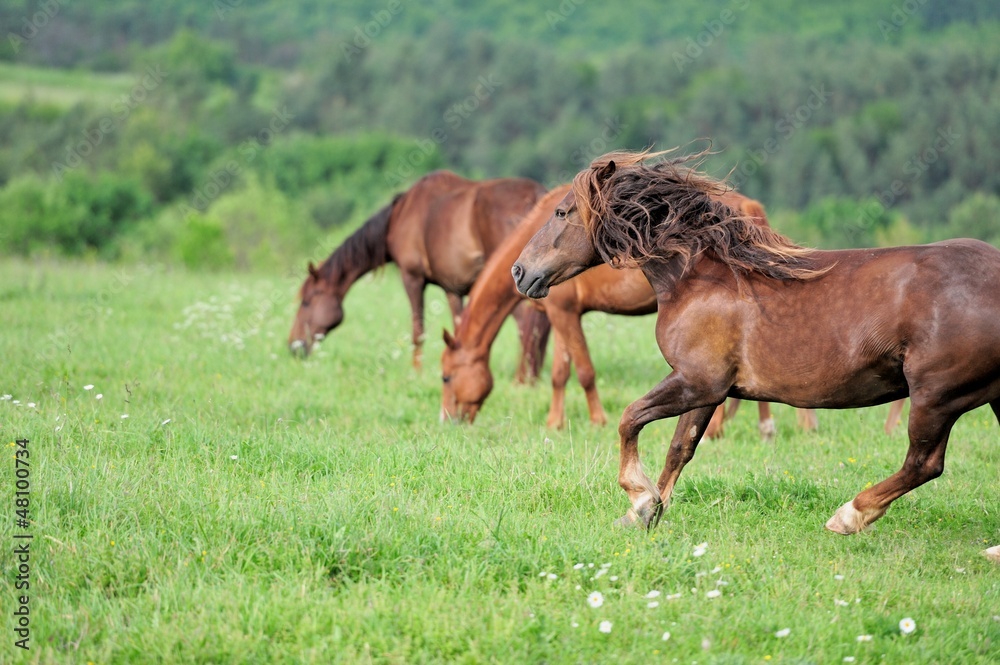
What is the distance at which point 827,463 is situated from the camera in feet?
22.2

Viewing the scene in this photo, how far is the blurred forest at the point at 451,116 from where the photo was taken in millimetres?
44625

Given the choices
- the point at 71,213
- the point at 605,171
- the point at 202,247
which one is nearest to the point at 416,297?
the point at 605,171

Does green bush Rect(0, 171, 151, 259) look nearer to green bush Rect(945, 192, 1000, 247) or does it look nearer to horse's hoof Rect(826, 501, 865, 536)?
horse's hoof Rect(826, 501, 865, 536)

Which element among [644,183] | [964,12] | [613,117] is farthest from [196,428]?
[964,12]

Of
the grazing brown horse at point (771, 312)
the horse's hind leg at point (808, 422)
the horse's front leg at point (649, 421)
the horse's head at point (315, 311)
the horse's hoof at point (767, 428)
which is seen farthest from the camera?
the horse's head at point (315, 311)

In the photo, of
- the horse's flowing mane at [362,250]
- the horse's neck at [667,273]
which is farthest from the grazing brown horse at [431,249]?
the horse's neck at [667,273]

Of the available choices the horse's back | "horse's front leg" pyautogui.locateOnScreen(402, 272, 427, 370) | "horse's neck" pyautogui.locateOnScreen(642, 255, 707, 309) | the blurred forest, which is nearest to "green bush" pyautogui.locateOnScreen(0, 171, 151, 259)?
the blurred forest

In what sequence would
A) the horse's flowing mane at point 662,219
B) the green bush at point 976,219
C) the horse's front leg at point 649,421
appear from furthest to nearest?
the green bush at point 976,219 < the horse's flowing mane at point 662,219 < the horse's front leg at point 649,421

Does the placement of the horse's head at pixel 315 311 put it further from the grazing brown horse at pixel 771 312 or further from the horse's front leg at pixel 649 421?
the horse's front leg at pixel 649 421

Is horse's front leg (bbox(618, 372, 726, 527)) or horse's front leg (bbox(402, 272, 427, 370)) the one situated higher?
horse's front leg (bbox(618, 372, 726, 527))

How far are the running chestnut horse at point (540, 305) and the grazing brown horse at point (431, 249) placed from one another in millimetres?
1513

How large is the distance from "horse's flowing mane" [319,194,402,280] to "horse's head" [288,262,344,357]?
0.50 feet

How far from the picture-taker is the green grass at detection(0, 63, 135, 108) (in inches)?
3076

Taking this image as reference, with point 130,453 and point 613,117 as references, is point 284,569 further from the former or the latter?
point 613,117
